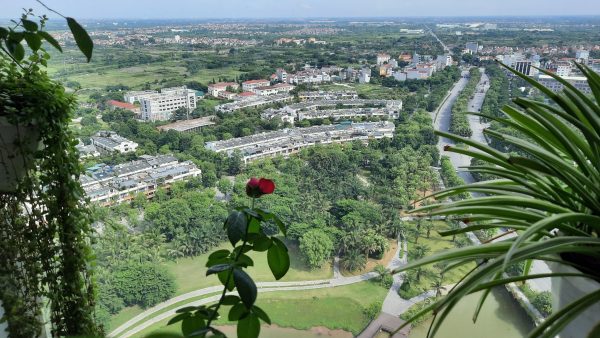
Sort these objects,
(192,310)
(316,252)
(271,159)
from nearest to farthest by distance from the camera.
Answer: (192,310) → (316,252) → (271,159)

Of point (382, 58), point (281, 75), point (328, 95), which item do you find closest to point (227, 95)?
point (281, 75)

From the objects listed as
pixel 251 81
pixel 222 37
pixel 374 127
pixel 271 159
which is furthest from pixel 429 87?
pixel 222 37

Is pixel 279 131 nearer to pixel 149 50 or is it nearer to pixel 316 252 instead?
pixel 149 50

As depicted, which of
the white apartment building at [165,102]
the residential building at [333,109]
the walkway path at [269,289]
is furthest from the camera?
the residential building at [333,109]

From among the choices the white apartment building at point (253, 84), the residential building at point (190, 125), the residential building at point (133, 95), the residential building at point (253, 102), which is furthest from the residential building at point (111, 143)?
the white apartment building at point (253, 84)

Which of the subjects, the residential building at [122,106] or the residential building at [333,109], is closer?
the residential building at [122,106]

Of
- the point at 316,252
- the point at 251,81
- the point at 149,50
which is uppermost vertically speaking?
the point at 149,50

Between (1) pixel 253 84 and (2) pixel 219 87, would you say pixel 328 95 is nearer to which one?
(1) pixel 253 84

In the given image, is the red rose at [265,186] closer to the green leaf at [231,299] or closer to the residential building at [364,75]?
the green leaf at [231,299]
